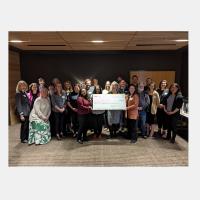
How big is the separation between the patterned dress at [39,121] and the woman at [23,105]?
0.12 meters

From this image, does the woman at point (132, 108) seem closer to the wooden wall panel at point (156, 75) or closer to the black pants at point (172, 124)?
the black pants at point (172, 124)

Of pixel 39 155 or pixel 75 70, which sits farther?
pixel 75 70

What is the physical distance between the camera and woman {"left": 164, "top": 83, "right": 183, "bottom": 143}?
4730mm

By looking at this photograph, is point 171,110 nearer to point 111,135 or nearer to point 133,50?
point 111,135

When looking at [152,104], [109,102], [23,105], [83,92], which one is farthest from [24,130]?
[152,104]

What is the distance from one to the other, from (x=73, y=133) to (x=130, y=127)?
A: 1.31 meters

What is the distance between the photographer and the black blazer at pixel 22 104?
4.68 metres

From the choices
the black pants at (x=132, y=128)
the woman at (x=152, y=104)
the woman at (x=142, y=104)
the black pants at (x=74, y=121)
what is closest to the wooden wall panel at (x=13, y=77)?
the black pants at (x=74, y=121)

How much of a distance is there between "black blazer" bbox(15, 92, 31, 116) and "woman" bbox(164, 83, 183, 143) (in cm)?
277

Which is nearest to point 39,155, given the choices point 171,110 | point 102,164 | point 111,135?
point 102,164

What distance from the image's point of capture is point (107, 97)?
4879mm

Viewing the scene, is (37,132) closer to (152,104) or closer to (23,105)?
(23,105)

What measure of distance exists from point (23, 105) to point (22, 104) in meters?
Result: 0.03

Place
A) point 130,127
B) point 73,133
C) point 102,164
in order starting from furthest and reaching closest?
point 73,133 < point 130,127 < point 102,164
